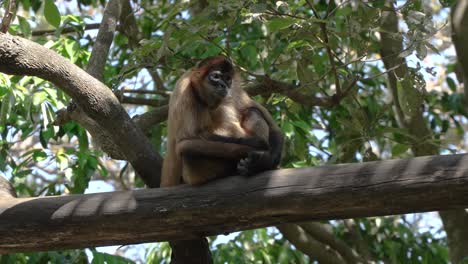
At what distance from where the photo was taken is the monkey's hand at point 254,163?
4.72 meters

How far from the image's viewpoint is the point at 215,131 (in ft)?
17.9

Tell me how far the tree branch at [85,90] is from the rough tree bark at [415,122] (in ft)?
6.95

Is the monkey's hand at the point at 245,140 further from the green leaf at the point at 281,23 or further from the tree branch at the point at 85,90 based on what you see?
the green leaf at the point at 281,23

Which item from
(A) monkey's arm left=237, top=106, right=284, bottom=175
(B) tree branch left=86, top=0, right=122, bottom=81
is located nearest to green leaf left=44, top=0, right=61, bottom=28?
(B) tree branch left=86, top=0, right=122, bottom=81

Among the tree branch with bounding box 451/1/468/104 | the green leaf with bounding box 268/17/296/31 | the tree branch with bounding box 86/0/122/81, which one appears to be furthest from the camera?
the tree branch with bounding box 451/1/468/104

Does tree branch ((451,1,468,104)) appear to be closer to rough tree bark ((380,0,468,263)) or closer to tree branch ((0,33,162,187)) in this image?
rough tree bark ((380,0,468,263))

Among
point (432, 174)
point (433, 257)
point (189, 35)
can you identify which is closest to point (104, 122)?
point (189, 35)

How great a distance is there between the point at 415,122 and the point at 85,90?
4.22 meters

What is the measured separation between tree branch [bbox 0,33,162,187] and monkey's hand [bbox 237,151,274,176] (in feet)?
2.77

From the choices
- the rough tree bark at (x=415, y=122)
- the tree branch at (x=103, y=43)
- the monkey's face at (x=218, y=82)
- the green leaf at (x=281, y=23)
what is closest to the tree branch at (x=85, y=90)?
the monkey's face at (x=218, y=82)

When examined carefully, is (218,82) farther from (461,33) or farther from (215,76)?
(461,33)

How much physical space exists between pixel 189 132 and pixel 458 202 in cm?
201

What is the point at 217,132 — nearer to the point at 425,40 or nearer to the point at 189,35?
the point at 189,35

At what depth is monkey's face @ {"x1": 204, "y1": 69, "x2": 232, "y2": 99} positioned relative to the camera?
5.61m
